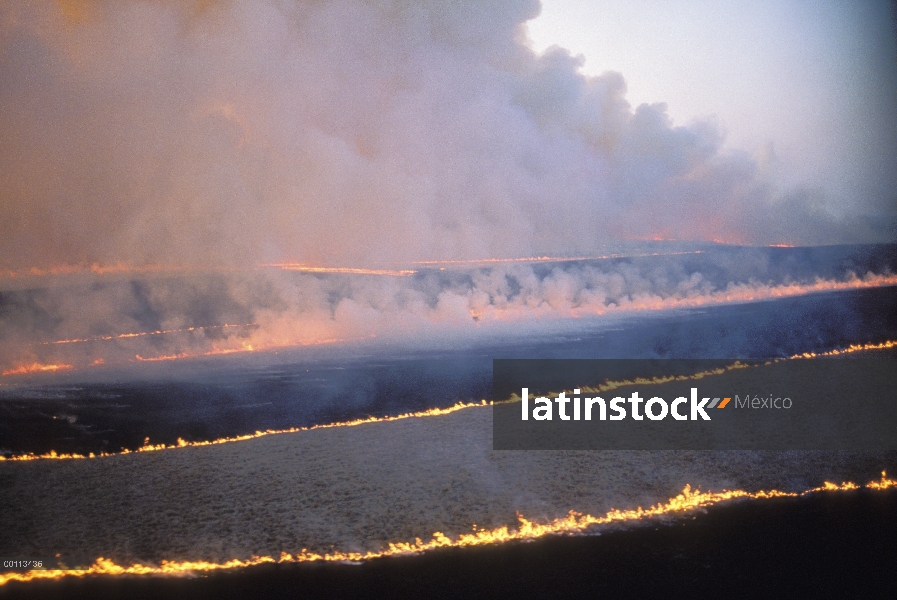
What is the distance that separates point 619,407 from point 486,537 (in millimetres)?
4480

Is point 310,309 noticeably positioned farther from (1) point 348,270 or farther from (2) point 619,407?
(2) point 619,407

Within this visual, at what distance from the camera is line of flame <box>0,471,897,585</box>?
19.4ft

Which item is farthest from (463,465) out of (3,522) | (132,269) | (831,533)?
(132,269)

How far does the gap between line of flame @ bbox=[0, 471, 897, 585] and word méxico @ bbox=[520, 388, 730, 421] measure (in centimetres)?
238

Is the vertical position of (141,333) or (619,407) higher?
(141,333)

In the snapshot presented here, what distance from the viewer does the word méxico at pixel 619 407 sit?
31.9 ft

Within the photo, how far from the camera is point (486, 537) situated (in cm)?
639

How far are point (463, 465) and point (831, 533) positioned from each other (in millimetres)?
3944

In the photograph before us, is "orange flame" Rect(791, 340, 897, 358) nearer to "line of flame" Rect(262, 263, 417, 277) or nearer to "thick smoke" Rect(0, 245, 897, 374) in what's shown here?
"thick smoke" Rect(0, 245, 897, 374)

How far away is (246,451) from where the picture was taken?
28.4ft

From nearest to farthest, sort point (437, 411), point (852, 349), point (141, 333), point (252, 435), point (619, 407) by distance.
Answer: point (252, 435) < point (619, 407) < point (437, 411) < point (852, 349) < point (141, 333)

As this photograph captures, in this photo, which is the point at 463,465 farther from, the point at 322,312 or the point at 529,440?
the point at 322,312

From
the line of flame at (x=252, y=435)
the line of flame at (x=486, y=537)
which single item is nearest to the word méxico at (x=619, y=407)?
the line of flame at (x=252, y=435)

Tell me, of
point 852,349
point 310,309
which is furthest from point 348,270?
point 852,349
